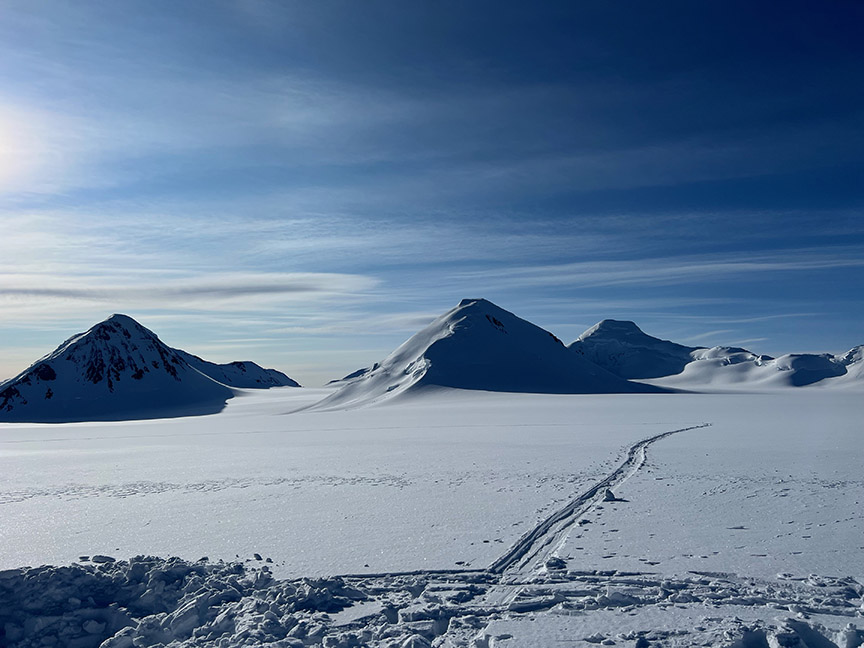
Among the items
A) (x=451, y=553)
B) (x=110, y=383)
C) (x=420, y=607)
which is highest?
(x=110, y=383)

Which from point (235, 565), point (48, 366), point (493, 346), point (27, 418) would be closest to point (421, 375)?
point (493, 346)

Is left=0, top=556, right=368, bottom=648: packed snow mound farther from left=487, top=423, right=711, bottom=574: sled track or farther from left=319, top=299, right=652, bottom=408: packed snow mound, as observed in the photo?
left=319, top=299, right=652, bottom=408: packed snow mound

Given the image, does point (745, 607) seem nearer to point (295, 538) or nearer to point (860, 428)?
point (295, 538)

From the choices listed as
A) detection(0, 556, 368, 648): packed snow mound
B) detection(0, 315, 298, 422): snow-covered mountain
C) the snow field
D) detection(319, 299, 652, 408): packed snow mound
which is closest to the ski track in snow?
detection(0, 556, 368, 648): packed snow mound

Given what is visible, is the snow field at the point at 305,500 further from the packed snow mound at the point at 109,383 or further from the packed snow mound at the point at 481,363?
the packed snow mound at the point at 109,383

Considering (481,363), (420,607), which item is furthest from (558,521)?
(481,363)

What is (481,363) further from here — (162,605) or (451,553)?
(162,605)
